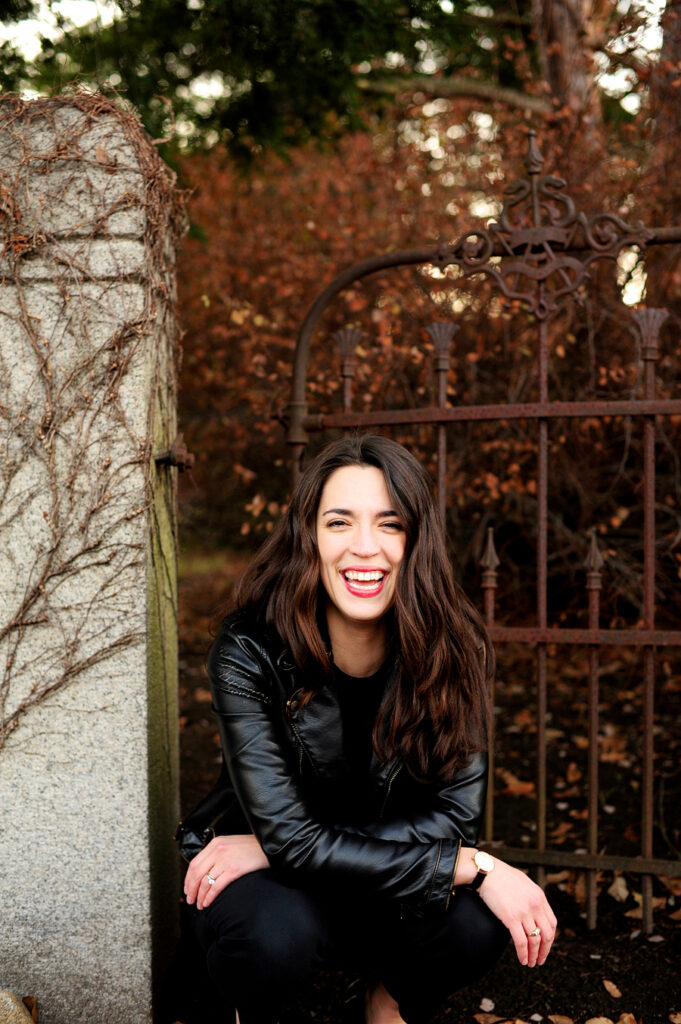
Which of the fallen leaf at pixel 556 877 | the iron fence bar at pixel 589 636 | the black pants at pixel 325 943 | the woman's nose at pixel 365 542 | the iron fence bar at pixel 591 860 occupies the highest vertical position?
the woman's nose at pixel 365 542

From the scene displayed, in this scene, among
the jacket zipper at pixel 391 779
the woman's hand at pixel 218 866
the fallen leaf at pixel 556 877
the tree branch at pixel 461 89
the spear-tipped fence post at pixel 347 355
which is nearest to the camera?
the woman's hand at pixel 218 866

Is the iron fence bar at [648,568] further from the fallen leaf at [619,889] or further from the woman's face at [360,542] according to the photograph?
the woman's face at [360,542]

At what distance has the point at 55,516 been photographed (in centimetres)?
220

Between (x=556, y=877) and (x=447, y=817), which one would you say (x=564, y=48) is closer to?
(x=556, y=877)

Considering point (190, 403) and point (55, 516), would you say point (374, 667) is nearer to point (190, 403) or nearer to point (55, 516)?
point (55, 516)

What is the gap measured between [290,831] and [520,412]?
58.2 inches

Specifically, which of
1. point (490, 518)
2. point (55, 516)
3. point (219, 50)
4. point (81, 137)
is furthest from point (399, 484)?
point (490, 518)

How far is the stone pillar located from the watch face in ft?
2.87

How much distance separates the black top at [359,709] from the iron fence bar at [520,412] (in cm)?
90

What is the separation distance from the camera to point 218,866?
2.04 metres

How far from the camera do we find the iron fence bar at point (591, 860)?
8.54 ft

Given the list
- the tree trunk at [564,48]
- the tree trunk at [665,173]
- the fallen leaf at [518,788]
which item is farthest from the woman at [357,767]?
the tree trunk at [564,48]

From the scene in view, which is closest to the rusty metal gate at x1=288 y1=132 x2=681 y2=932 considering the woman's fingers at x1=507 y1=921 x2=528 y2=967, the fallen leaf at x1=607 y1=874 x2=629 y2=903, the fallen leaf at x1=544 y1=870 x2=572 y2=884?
the fallen leaf at x1=607 y1=874 x2=629 y2=903

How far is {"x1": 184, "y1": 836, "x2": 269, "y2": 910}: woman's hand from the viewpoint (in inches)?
79.2
